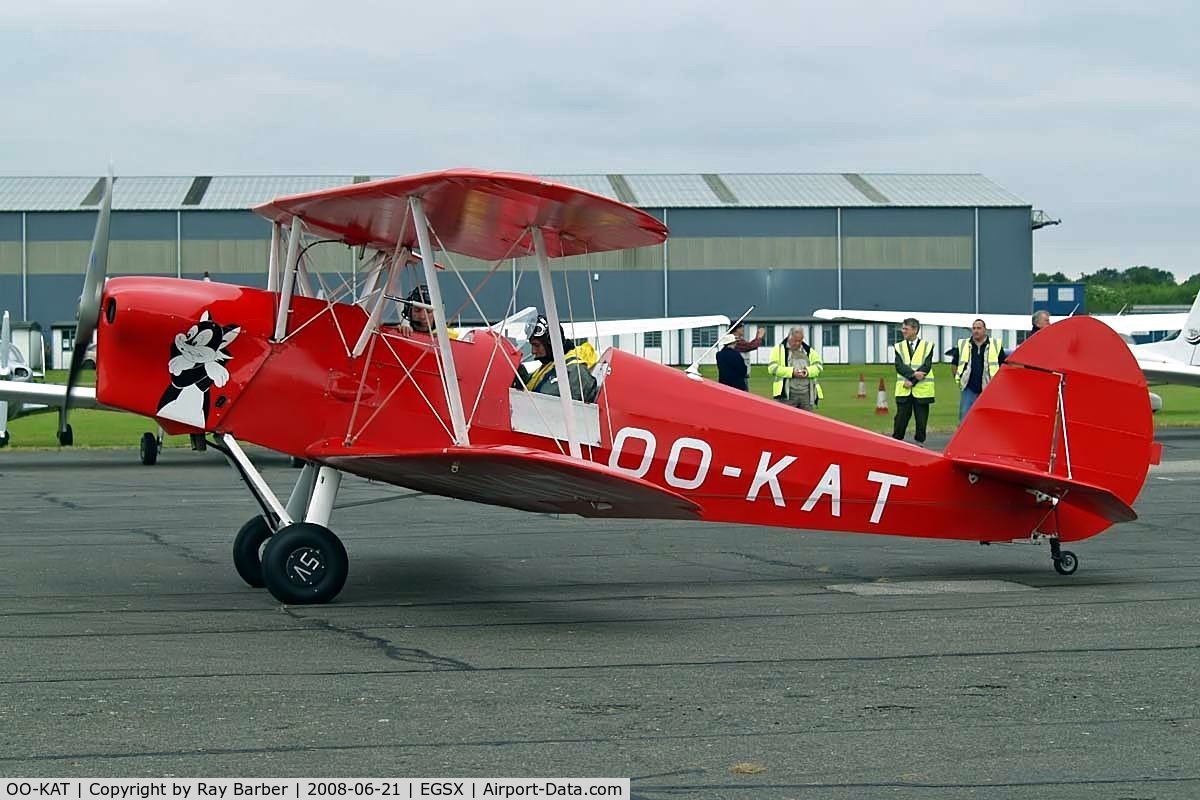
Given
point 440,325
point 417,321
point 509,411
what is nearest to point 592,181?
point 417,321

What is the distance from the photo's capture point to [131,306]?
872cm

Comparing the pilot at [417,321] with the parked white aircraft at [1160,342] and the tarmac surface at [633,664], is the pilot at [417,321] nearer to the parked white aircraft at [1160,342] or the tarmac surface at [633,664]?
the tarmac surface at [633,664]

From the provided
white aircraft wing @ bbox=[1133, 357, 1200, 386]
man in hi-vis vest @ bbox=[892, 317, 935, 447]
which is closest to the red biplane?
man in hi-vis vest @ bbox=[892, 317, 935, 447]

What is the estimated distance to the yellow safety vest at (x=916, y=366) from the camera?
1847 cm

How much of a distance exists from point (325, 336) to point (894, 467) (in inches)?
151

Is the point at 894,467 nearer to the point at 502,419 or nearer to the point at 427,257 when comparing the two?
the point at 502,419

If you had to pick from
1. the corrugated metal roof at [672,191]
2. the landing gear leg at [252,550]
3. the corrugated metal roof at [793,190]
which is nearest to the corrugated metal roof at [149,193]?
the corrugated metal roof at [672,191]

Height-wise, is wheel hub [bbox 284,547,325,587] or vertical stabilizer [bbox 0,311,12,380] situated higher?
vertical stabilizer [bbox 0,311,12,380]

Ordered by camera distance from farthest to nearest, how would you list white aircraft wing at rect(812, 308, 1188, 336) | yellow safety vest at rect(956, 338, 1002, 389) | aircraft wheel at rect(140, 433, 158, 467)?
white aircraft wing at rect(812, 308, 1188, 336)
aircraft wheel at rect(140, 433, 158, 467)
yellow safety vest at rect(956, 338, 1002, 389)

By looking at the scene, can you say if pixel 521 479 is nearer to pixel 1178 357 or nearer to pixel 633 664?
pixel 633 664

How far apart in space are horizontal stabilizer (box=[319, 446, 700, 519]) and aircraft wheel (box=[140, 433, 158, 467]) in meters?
11.7

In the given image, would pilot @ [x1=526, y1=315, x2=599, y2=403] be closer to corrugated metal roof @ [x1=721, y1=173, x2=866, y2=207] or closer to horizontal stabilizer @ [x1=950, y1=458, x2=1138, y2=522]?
horizontal stabilizer @ [x1=950, y1=458, x2=1138, y2=522]

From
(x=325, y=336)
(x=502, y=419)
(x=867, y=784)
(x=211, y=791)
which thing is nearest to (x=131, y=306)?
(x=325, y=336)

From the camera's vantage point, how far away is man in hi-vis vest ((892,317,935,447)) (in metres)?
18.5
